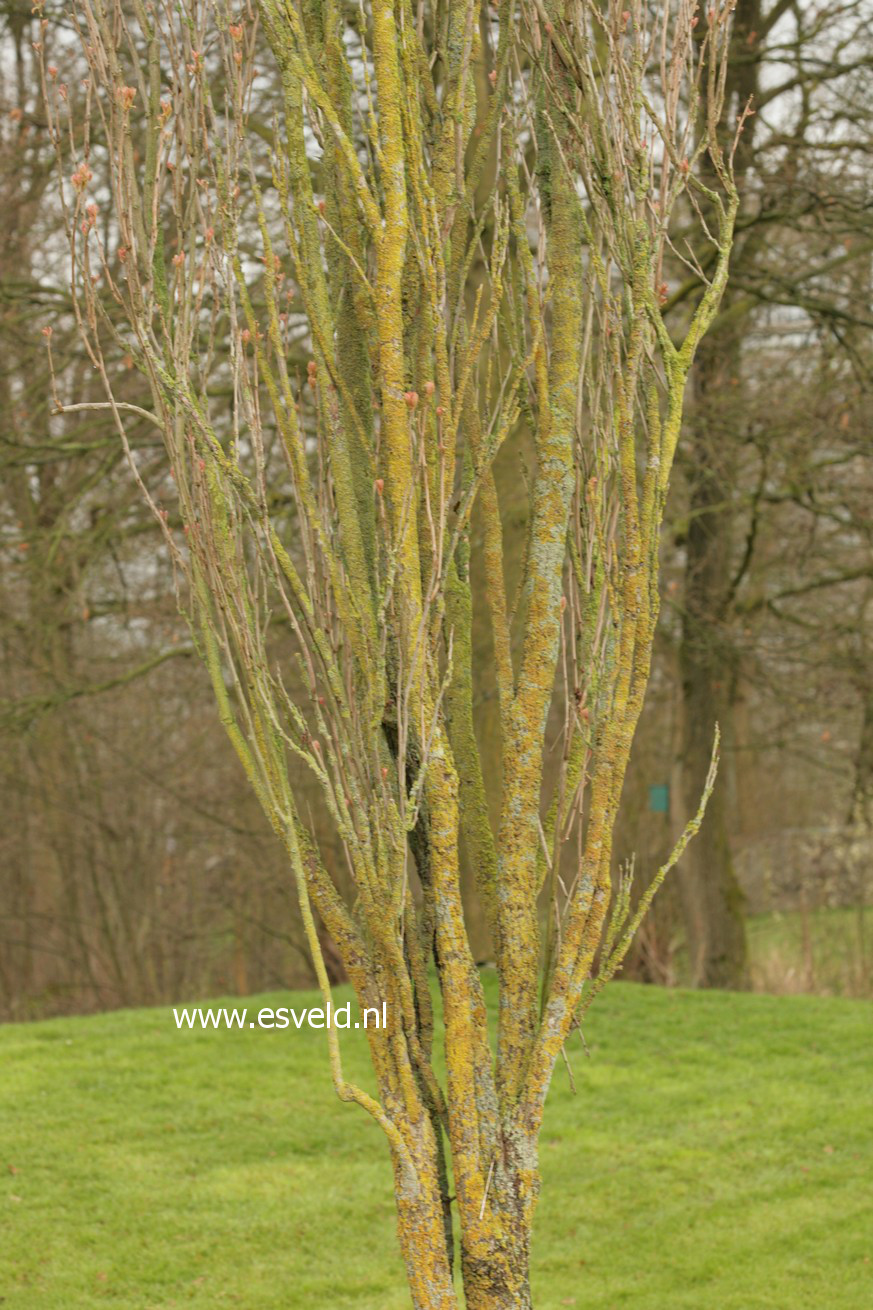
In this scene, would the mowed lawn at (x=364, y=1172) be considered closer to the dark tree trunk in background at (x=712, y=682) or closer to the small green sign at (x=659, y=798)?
the small green sign at (x=659, y=798)

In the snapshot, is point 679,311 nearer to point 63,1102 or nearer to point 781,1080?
point 781,1080

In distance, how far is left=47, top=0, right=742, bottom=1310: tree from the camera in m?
2.45

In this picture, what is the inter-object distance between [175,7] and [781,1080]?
566 cm

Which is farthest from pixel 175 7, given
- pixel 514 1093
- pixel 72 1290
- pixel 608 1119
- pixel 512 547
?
pixel 512 547

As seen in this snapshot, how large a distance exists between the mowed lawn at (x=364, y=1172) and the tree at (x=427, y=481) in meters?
2.16

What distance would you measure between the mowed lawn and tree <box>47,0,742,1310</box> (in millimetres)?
2163

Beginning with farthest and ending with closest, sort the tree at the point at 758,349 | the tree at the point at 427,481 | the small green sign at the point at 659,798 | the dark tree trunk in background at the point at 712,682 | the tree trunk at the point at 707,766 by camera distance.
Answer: the tree trunk at the point at 707,766
the dark tree trunk in background at the point at 712,682
the small green sign at the point at 659,798
the tree at the point at 758,349
the tree at the point at 427,481

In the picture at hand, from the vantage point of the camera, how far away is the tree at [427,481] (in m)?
2.45

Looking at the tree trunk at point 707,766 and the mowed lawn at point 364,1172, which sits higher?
the tree trunk at point 707,766

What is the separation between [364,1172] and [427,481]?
155 inches

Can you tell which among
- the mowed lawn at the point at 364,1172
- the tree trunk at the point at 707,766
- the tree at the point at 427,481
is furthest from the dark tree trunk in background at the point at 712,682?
the tree at the point at 427,481

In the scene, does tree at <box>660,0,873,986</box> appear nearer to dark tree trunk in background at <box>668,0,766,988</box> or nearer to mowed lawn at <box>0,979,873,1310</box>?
dark tree trunk in background at <box>668,0,766,988</box>

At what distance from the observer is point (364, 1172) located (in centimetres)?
559

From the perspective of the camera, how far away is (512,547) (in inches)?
317
